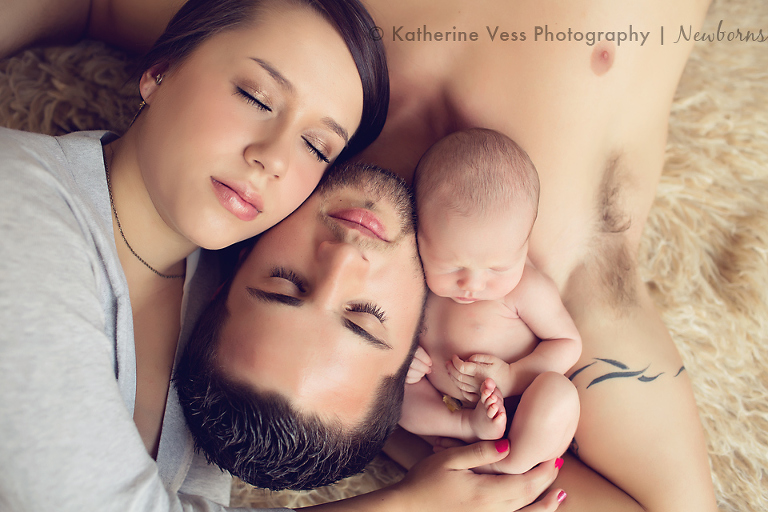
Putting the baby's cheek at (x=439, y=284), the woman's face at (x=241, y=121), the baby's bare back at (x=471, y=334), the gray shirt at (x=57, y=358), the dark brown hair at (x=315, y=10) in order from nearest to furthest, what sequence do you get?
the gray shirt at (x=57, y=358)
the woman's face at (x=241, y=121)
the dark brown hair at (x=315, y=10)
the baby's cheek at (x=439, y=284)
the baby's bare back at (x=471, y=334)

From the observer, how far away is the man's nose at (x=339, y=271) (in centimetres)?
136

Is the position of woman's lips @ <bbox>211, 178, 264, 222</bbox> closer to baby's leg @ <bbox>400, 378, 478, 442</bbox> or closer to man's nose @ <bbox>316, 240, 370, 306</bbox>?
man's nose @ <bbox>316, 240, 370, 306</bbox>

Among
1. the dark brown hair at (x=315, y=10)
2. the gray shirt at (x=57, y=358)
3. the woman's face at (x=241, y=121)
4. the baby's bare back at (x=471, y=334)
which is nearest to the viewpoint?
the gray shirt at (x=57, y=358)

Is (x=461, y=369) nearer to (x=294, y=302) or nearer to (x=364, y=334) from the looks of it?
(x=364, y=334)

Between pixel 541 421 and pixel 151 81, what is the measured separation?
1.47 m

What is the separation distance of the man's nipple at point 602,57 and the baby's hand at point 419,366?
1.09 metres

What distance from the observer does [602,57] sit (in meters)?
1.70

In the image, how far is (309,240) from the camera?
57.8 inches

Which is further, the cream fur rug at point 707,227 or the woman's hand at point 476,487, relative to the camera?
the cream fur rug at point 707,227

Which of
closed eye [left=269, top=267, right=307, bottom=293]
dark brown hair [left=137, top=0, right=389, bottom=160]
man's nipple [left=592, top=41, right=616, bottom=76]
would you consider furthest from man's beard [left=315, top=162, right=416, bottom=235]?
man's nipple [left=592, top=41, right=616, bottom=76]

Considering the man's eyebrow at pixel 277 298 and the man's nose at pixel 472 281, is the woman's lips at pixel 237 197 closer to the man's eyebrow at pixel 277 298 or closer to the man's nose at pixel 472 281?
the man's eyebrow at pixel 277 298

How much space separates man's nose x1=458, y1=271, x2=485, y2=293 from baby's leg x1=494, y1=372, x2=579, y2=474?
35cm

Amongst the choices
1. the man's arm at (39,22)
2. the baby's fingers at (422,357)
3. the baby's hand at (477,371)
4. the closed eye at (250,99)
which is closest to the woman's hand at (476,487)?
the baby's hand at (477,371)

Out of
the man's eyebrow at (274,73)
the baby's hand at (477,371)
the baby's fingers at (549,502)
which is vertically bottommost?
the baby's fingers at (549,502)
